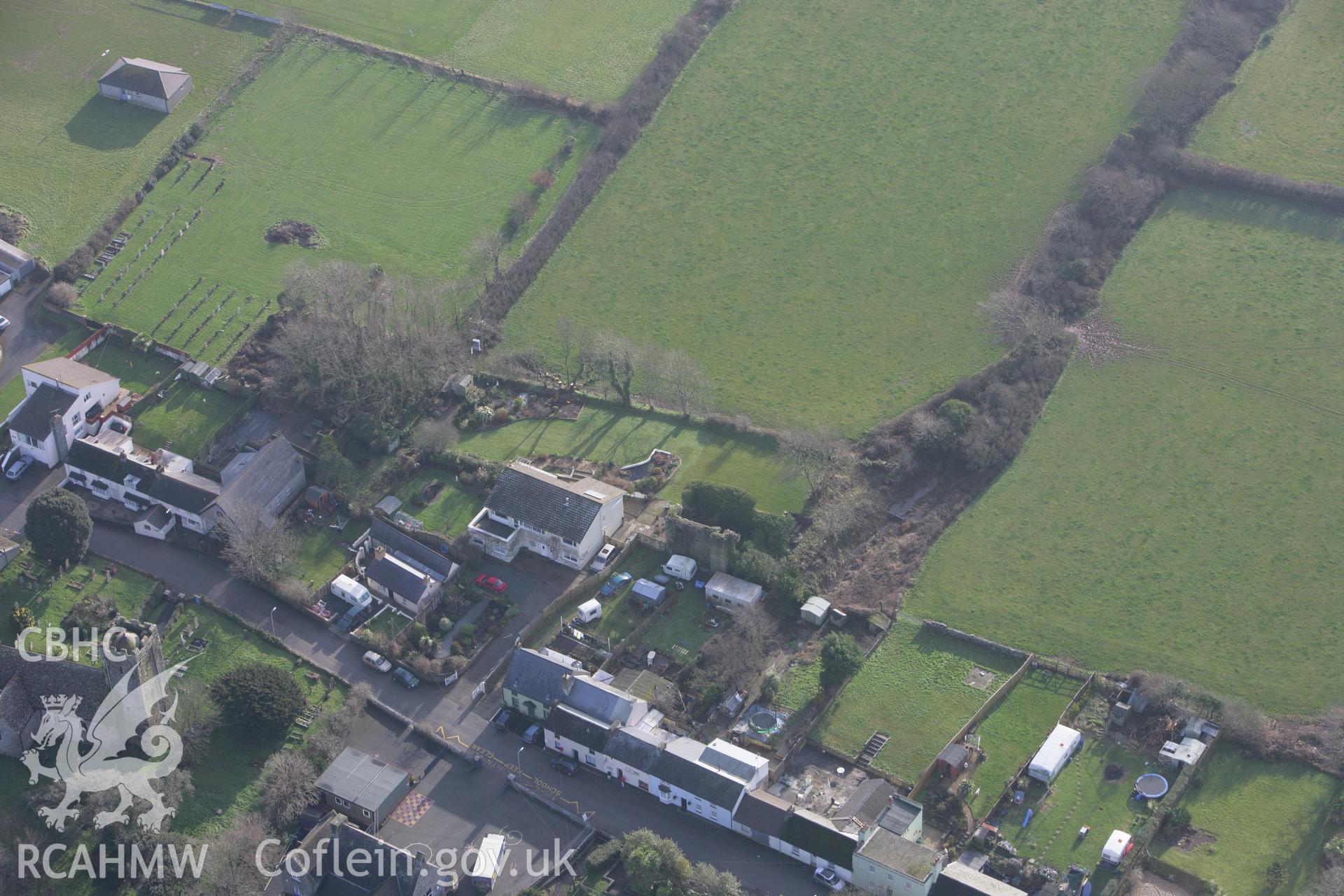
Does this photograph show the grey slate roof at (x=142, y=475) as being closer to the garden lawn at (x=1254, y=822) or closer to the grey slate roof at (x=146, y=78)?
the grey slate roof at (x=146, y=78)

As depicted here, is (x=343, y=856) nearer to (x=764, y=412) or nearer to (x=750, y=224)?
(x=764, y=412)

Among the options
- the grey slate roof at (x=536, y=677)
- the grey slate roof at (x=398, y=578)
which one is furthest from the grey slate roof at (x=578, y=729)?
the grey slate roof at (x=398, y=578)

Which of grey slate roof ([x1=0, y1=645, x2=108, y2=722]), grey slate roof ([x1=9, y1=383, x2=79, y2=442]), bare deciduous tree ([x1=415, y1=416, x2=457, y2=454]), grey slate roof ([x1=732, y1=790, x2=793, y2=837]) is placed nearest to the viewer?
grey slate roof ([x1=732, y1=790, x2=793, y2=837])

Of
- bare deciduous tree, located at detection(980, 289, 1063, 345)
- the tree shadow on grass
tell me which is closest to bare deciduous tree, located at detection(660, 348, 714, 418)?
bare deciduous tree, located at detection(980, 289, 1063, 345)

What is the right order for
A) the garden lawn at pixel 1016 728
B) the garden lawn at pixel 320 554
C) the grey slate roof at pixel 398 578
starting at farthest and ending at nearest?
the garden lawn at pixel 320 554, the grey slate roof at pixel 398 578, the garden lawn at pixel 1016 728

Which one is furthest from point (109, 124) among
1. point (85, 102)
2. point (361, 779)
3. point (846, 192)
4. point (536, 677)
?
point (361, 779)

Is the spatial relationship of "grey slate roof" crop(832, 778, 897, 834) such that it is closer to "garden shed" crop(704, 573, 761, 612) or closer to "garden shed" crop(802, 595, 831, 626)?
"garden shed" crop(802, 595, 831, 626)
